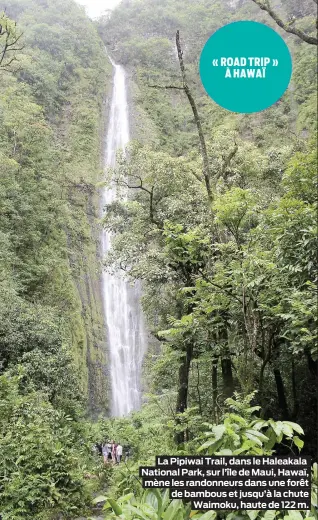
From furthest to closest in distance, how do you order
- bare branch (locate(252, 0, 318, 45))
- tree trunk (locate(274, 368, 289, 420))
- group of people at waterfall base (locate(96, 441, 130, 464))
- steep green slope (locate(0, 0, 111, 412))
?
steep green slope (locate(0, 0, 111, 412)) → group of people at waterfall base (locate(96, 441, 130, 464)) → tree trunk (locate(274, 368, 289, 420)) → bare branch (locate(252, 0, 318, 45))

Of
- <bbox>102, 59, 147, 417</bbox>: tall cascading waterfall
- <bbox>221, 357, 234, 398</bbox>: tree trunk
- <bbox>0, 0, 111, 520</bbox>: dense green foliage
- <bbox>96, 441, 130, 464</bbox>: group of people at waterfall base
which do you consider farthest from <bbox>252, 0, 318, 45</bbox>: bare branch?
<bbox>102, 59, 147, 417</bbox>: tall cascading waterfall

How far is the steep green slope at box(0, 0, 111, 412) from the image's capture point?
11.9 meters

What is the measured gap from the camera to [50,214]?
53.6ft

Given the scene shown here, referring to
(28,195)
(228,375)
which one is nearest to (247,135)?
(28,195)

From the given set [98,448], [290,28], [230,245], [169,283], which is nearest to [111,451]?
[98,448]

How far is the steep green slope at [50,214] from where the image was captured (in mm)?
11876

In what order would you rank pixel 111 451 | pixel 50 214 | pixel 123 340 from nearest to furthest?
pixel 111 451 → pixel 50 214 → pixel 123 340

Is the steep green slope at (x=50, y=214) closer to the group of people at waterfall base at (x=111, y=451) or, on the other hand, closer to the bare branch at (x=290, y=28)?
the group of people at waterfall base at (x=111, y=451)

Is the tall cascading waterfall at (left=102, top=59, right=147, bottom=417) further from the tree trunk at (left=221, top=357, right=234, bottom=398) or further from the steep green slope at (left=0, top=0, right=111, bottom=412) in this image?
the tree trunk at (left=221, top=357, right=234, bottom=398)

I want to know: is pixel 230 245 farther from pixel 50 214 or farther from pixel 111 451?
pixel 50 214

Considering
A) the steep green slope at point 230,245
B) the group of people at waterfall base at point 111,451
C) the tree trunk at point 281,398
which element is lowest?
the group of people at waterfall base at point 111,451

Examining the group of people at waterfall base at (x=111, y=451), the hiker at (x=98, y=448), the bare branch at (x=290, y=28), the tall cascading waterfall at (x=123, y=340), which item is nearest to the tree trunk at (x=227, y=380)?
the bare branch at (x=290, y=28)

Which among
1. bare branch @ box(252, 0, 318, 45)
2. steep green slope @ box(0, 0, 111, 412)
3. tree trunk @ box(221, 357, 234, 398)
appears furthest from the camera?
steep green slope @ box(0, 0, 111, 412)

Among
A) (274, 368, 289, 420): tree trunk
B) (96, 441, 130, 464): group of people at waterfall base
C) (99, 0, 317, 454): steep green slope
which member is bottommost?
(96, 441, 130, 464): group of people at waterfall base
